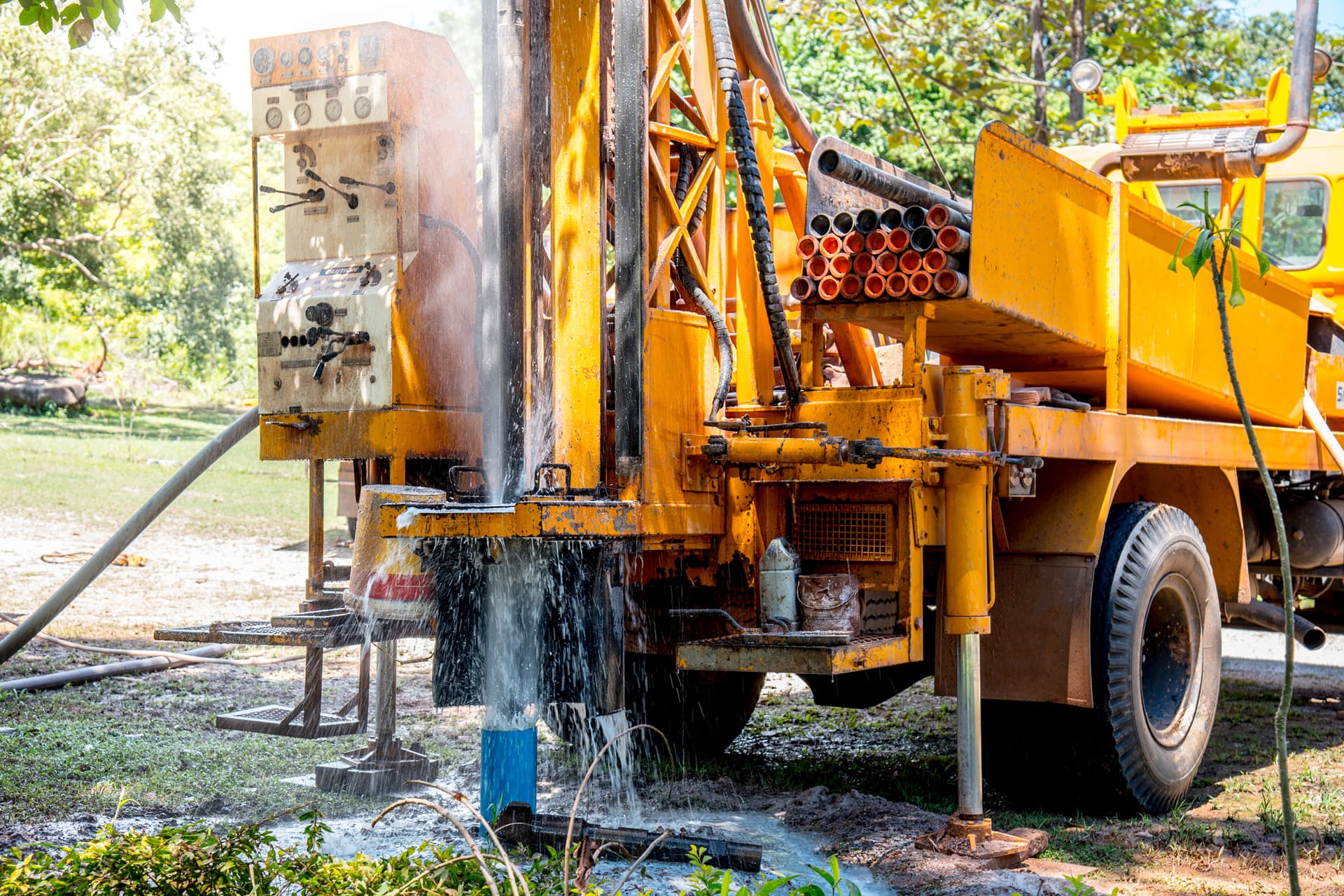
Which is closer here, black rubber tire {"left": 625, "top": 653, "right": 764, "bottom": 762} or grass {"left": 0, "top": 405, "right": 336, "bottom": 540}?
black rubber tire {"left": 625, "top": 653, "right": 764, "bottom": 762}

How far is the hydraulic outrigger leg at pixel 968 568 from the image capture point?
4.55 meters

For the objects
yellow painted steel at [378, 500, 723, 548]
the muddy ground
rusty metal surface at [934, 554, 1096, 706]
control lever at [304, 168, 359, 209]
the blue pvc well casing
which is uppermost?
control lever at [304, 168, 359, 209]

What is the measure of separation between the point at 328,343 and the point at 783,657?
205 cm

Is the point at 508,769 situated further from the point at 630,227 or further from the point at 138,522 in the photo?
the point at 138,522

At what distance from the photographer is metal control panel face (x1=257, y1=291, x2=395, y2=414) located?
4.96m

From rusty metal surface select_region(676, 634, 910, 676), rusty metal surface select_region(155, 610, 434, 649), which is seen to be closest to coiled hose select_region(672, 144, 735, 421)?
rusty metal surface select_region(676, 634, 910, 676)

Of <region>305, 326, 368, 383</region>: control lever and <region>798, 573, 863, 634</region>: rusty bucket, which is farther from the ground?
<region>305, 326, 368, 383</region>: control lever

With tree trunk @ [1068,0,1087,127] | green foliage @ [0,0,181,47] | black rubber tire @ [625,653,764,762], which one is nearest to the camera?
green foliage @ [0,0,181,47]

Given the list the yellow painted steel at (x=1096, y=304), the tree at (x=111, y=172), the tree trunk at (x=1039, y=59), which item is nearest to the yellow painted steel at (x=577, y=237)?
the yellow painted steel at (x=1096, y=304)

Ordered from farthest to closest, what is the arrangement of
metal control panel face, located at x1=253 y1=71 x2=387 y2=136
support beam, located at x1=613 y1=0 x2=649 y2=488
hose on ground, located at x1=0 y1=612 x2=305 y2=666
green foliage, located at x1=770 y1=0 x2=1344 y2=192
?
green foliage, located at x1=770 y1=0 x2=1344 y2=192 < hose on ground, located at x1=0 y1=612 x2=305 y2=666 < metal control panel face, located at x1=253 y1=71 x2=387 y2=136 < support beam, located at x1=613 y1=0 x2=649 y2=488

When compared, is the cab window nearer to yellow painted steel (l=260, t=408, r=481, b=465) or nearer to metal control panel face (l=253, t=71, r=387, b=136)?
yellow painted steel (l=260, t=408, r=481, b=465)

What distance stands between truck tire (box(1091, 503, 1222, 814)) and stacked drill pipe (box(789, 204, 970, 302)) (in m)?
1.47

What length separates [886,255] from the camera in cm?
449

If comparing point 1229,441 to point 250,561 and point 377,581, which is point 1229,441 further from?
point 250,561
